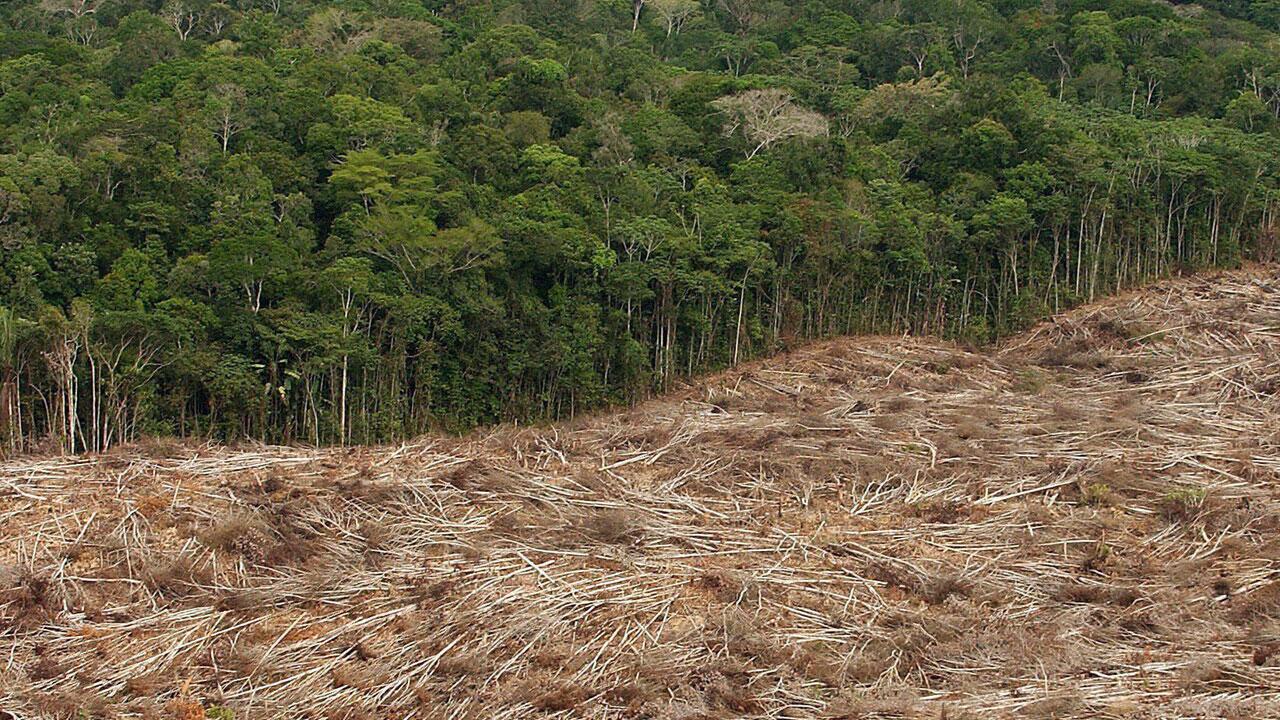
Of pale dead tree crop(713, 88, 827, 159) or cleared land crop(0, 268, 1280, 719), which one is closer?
cleared land crop(0, 268, 1280, 719)

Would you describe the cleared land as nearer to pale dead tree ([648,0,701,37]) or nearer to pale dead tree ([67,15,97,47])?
pale dead tree ([67,15,97,47])

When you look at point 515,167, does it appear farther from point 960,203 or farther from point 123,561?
point 123,561

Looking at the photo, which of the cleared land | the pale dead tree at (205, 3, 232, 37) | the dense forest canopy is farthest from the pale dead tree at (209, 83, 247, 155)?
the cleared land

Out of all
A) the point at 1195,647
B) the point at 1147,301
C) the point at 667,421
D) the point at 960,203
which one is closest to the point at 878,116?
the point at 960,203

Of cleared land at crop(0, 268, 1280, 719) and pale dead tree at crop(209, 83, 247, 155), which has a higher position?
pale dead tree at crop(209, 83, 247, 155)

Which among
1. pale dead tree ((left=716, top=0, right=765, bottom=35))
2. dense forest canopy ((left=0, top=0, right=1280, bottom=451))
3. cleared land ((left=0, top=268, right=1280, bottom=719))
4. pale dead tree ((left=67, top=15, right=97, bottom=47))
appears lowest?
cleared land ((left=0, top=268, right=1280, bottom=719))

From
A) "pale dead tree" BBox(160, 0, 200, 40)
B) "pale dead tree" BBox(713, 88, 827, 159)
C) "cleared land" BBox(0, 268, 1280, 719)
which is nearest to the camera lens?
"cleared land" BBox(0, 268, 1280, 719)
